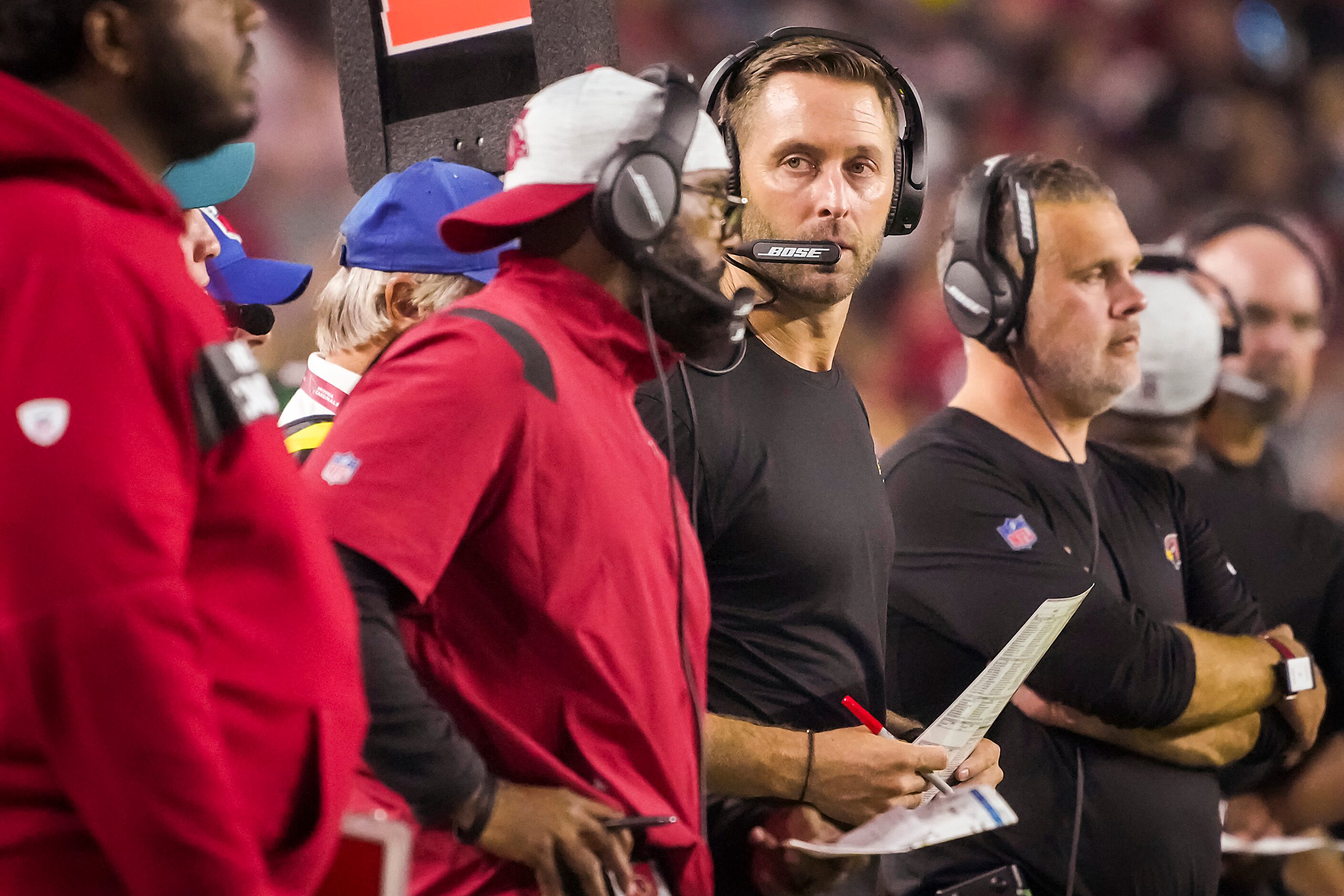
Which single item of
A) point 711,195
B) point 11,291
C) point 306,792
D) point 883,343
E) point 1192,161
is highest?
point 11,291

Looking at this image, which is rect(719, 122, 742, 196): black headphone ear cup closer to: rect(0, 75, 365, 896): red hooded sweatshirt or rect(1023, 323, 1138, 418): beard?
rect(1023, 323, 1138, 418): beard

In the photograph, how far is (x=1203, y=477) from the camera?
Answer: 10.2 ft

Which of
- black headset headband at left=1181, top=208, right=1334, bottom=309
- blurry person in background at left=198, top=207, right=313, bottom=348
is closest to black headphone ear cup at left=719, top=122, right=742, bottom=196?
blurry person in background at left=198, top=207, right=313, bottom=348

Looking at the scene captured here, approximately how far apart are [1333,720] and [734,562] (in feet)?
5.87

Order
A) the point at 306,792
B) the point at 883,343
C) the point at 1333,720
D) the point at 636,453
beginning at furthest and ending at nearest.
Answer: the point at 883,343
the point at 1333,720
the point at 636,453
the point at 306,792

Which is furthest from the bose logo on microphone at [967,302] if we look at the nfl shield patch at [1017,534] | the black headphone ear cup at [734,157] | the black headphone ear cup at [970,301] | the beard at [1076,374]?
the black headphone ear cup at [734,157]

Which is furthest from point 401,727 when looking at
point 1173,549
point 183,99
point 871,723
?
point 1173,549

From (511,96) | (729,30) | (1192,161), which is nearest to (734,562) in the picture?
(511,96)

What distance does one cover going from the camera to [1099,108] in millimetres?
6352

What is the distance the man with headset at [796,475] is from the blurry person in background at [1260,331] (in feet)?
5.05

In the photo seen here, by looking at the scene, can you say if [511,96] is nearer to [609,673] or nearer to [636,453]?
[636,453]

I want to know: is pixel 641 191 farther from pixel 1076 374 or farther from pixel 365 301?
pixel 1076 374

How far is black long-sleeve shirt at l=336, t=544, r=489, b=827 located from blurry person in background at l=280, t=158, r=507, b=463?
0.83 metres

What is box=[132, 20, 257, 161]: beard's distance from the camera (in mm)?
1026
